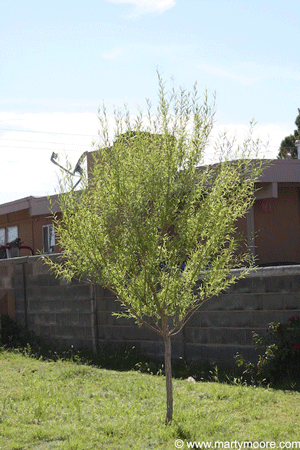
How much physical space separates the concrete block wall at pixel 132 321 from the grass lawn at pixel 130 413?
0.91 meters

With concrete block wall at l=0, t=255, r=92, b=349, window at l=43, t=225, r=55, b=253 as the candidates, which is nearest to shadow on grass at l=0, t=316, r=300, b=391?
concrete block wall at l=0, t=255, r=92, b=349

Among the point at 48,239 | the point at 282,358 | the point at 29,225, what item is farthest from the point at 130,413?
the point at 29,225

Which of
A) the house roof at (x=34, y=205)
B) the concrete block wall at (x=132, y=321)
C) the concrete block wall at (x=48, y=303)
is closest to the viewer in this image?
the concrete block wall at (x=132, y=321)

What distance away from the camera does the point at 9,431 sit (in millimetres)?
6949

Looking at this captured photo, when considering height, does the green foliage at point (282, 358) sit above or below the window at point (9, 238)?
below

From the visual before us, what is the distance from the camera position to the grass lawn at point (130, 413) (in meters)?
6.46

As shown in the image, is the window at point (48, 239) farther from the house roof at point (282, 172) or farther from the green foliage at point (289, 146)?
the green foliage at point (289, 146)

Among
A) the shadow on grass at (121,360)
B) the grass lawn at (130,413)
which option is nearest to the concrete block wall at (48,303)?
the shadow on grass at (121,360)

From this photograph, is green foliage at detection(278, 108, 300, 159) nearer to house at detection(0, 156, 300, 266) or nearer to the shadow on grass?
house at detection(0, 156, 300, 266)

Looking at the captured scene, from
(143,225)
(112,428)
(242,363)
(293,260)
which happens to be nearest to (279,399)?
(242,363)

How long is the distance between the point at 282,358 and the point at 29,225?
58.5ft

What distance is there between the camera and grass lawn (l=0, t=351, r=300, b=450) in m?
6.46

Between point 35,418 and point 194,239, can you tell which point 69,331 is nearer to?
point 35,418

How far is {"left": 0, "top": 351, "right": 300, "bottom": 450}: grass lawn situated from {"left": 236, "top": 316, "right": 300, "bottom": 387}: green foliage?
1.33 feet
